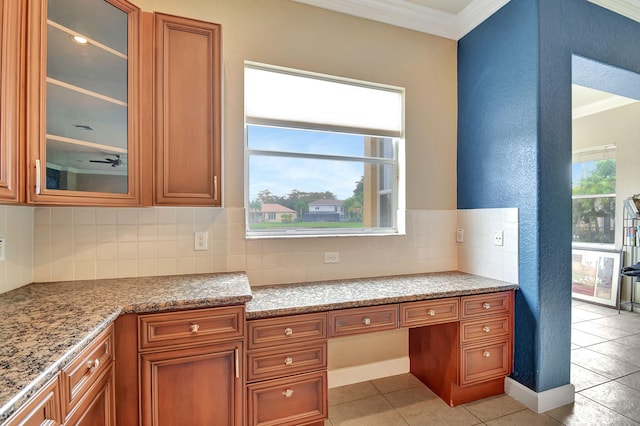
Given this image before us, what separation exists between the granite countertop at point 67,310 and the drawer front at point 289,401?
1.74 ft

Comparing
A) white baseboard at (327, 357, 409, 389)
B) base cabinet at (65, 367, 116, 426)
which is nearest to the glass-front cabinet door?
base cabinet at (65, 367, 116, 426)

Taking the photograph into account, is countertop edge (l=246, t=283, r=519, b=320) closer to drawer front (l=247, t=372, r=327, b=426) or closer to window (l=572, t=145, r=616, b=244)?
drawer front (l=247, t=372, r=327, b=426)

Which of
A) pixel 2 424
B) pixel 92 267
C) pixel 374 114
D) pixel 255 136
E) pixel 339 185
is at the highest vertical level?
pixel 374 114

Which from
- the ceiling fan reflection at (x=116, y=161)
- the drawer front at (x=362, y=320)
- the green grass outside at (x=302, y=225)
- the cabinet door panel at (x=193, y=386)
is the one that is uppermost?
the ceiling fan reflection at (x=116, y=161)

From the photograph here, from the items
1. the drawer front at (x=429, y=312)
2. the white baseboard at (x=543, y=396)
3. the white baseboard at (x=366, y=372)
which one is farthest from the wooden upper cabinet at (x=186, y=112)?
the white baseboard at (x=543, y=396)

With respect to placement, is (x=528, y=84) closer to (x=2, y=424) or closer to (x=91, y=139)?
(x=91, y=139)

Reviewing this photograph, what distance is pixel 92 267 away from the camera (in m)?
1.80

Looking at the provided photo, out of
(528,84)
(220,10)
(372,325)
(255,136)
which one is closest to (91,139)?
(255,136)

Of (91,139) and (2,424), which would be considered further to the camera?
(91,139)

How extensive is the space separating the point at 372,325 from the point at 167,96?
Result: 1.73 metres

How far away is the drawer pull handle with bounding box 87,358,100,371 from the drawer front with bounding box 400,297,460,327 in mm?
1512

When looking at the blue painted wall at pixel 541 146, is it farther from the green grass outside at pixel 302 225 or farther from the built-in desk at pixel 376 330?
the green grass outside at pixel 302 225

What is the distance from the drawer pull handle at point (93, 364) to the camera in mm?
1082

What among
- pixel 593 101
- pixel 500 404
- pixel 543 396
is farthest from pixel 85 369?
pixel 593 101
